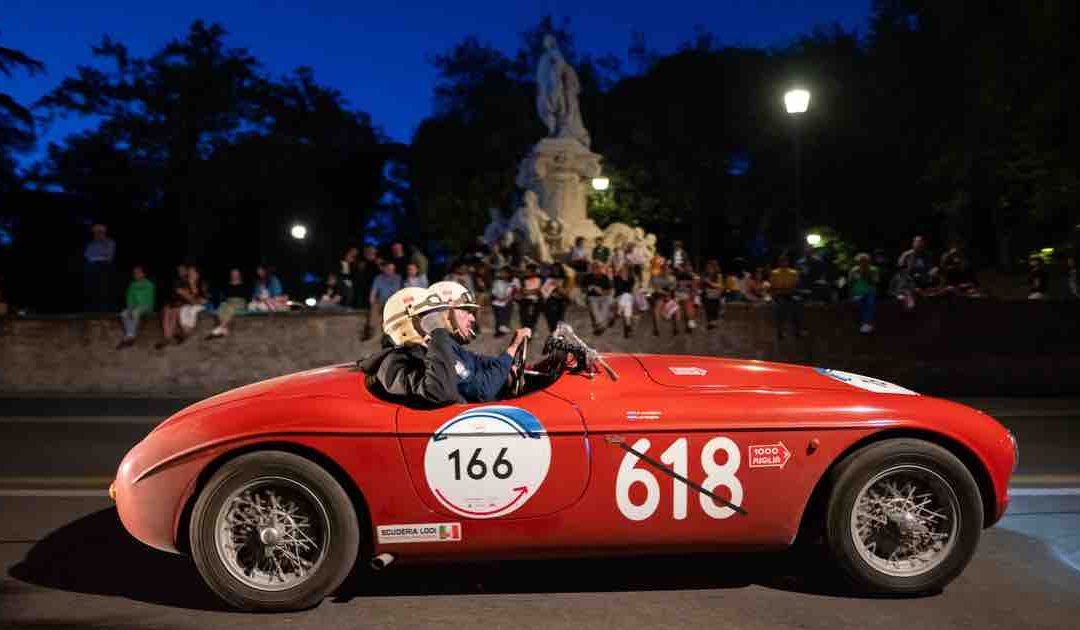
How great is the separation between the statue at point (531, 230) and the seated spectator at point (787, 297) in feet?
26.6

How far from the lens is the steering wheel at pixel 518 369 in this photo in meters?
5.39

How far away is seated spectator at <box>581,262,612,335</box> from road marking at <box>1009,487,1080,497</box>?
974cm

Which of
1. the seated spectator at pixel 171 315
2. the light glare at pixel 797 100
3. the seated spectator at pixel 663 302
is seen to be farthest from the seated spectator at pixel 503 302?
the light glare at pixel 797 100

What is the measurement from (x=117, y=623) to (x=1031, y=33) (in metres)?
23.0

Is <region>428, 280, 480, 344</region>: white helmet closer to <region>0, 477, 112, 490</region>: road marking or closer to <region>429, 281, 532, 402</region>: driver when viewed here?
<region>429, 281, 532, 402</region>: driver

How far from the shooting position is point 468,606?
190 inches

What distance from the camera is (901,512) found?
4871 millimetres

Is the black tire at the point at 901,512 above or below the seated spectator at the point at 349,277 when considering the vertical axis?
below

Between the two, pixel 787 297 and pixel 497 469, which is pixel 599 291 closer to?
pixel 787 297

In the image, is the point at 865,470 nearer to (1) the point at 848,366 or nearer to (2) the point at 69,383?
(1) the point at 848,366

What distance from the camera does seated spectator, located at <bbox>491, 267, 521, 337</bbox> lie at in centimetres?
1656

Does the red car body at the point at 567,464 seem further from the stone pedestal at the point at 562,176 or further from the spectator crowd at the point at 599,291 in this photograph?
the stone pedestal at the point at 562,176

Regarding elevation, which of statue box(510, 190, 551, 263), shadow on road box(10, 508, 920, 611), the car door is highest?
statue box(510, 190, 551, 263)

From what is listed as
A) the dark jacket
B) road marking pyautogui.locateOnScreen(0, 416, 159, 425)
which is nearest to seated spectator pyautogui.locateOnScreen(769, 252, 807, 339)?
road marking pyautogui.locateOnScreen(0, 416, 159, 425)
